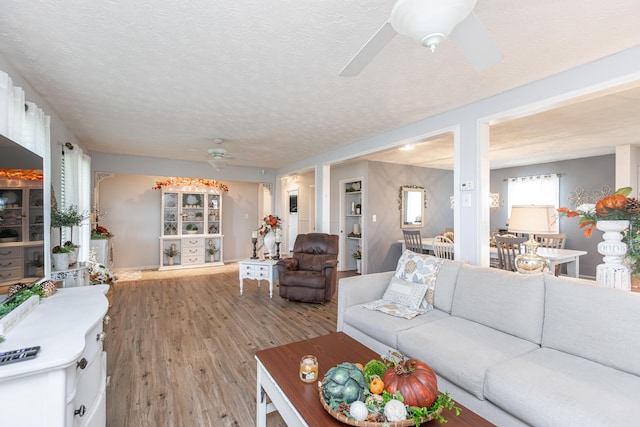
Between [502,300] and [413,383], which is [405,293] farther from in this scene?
[413,383]

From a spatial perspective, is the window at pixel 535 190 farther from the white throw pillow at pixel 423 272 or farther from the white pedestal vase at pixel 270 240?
the white pedestal vase at pixel 270 240

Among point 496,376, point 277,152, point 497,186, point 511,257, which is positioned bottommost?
point 496,376

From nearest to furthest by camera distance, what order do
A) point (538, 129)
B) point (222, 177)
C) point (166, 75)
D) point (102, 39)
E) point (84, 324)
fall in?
1. point (84, 324)
2. point (102, 39)
3. point (166, 75)
4. point (538, 129)
5. point (222, 177)

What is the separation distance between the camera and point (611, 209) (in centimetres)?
186

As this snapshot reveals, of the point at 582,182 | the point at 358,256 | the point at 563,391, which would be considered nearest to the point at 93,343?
the point at 563,391

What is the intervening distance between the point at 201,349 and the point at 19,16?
2.74 m

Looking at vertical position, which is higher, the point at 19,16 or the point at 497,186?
the point at 19,16

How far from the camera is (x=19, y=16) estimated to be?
1604 millimetres

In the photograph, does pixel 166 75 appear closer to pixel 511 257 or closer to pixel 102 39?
pixel 102 39

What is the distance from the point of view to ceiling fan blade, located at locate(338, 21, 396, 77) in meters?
1.27

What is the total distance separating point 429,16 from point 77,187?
171 inches

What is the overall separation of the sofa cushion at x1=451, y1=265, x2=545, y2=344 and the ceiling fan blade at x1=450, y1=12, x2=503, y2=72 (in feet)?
4.82

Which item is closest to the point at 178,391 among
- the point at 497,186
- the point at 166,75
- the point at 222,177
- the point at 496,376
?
the point at 496,376

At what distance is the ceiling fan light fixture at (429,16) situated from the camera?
1.00 meters
